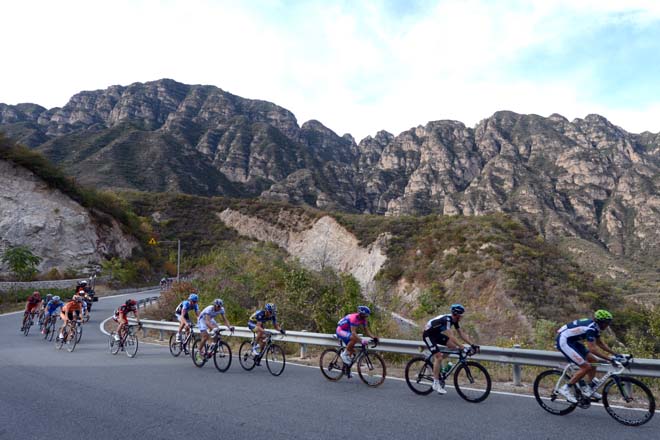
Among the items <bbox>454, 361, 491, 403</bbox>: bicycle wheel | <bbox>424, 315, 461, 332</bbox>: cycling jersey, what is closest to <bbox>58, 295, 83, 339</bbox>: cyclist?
<bbox>424, 315, 461, 332</bbox>: cycling jersey

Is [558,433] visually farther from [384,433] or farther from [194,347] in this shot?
[194,347]

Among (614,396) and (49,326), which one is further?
(49,326)

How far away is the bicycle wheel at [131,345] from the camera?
12.2 metres

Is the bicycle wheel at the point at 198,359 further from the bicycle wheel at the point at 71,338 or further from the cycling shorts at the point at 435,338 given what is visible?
the cycling shorts at the point at 435,338

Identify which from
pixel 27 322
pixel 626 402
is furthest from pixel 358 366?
pixel 27 322

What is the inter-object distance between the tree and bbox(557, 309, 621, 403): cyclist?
41980mm

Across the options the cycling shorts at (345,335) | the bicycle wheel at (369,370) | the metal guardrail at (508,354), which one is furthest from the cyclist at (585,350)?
the cycling shorts at (345,335)

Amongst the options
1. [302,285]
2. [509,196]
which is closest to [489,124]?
[509,196]

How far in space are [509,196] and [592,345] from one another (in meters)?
121

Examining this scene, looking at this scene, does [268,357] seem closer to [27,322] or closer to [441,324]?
[441,324]

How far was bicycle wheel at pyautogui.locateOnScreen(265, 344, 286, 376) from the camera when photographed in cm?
946

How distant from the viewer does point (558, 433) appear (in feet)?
17.8

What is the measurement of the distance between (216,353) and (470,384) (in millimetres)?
5965

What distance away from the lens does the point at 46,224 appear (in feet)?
138
